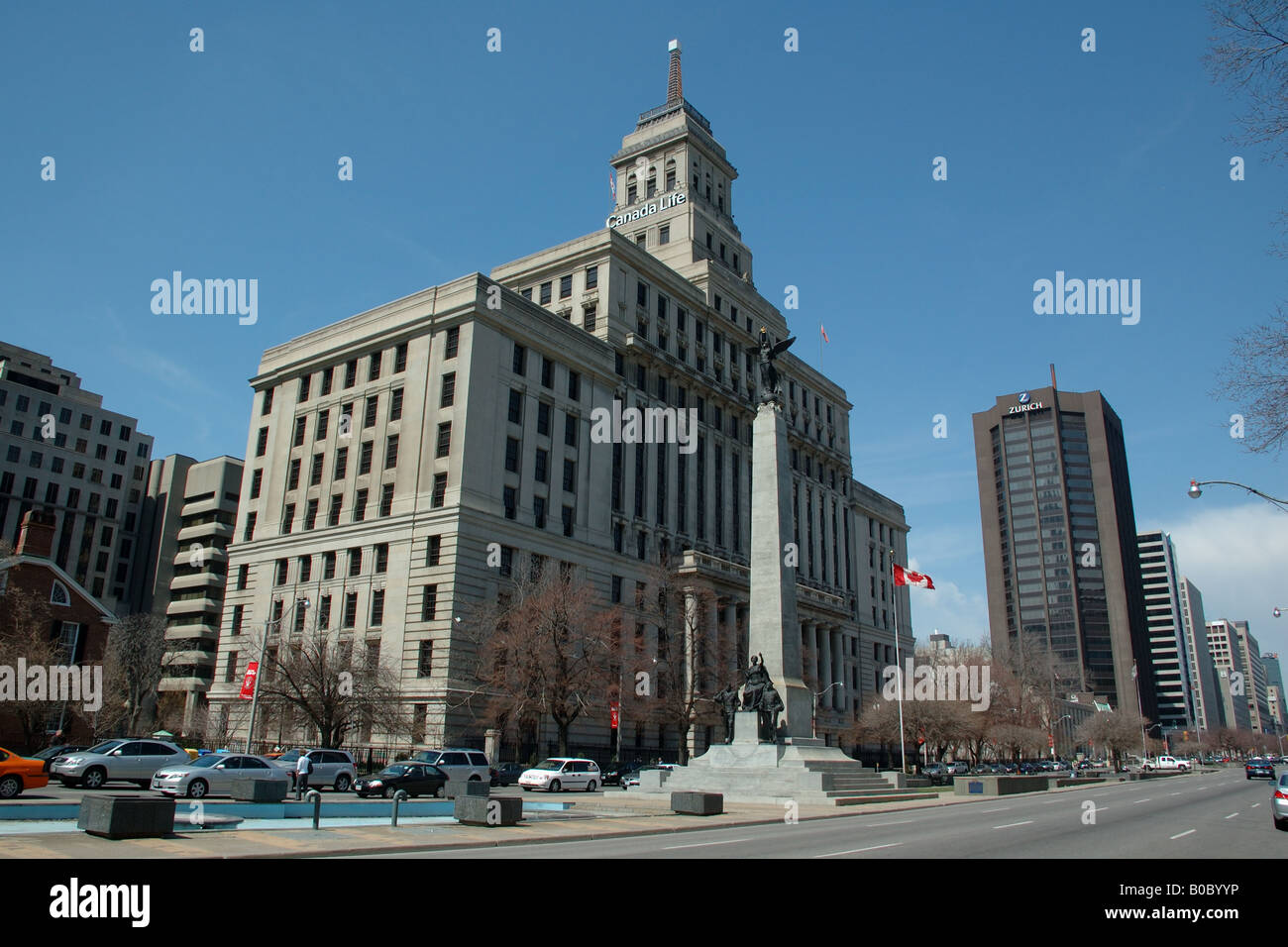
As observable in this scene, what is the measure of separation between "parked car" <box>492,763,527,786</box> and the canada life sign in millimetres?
57499

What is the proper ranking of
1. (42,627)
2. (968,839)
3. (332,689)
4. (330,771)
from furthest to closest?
(42,627), (332,689), (330,771), (968,839)

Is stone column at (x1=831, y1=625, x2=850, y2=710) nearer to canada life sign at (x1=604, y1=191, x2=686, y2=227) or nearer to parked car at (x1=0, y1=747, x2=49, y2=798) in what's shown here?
canada life sign at (x1=604, y1=191, x2=686, y2=227)

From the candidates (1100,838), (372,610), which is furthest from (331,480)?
(1100,838)

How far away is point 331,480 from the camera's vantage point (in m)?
59.4

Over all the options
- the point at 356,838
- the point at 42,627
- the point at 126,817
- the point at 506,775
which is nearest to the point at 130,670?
the point at 42,627

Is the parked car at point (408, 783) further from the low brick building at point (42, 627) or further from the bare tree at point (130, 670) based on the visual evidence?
the bare tree at point (130, 670)

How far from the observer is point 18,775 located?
23719 mm

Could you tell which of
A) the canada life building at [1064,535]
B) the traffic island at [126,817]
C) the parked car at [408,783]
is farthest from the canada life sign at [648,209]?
the canada life building at [1064,535]

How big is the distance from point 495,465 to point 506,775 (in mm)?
19390

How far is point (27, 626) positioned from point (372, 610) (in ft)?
57.8

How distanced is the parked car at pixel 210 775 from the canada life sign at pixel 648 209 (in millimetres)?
68609

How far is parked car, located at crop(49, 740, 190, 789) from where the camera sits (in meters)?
26.4

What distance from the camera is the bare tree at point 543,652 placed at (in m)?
45.3

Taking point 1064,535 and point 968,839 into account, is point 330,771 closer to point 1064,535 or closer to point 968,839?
point 968,839
